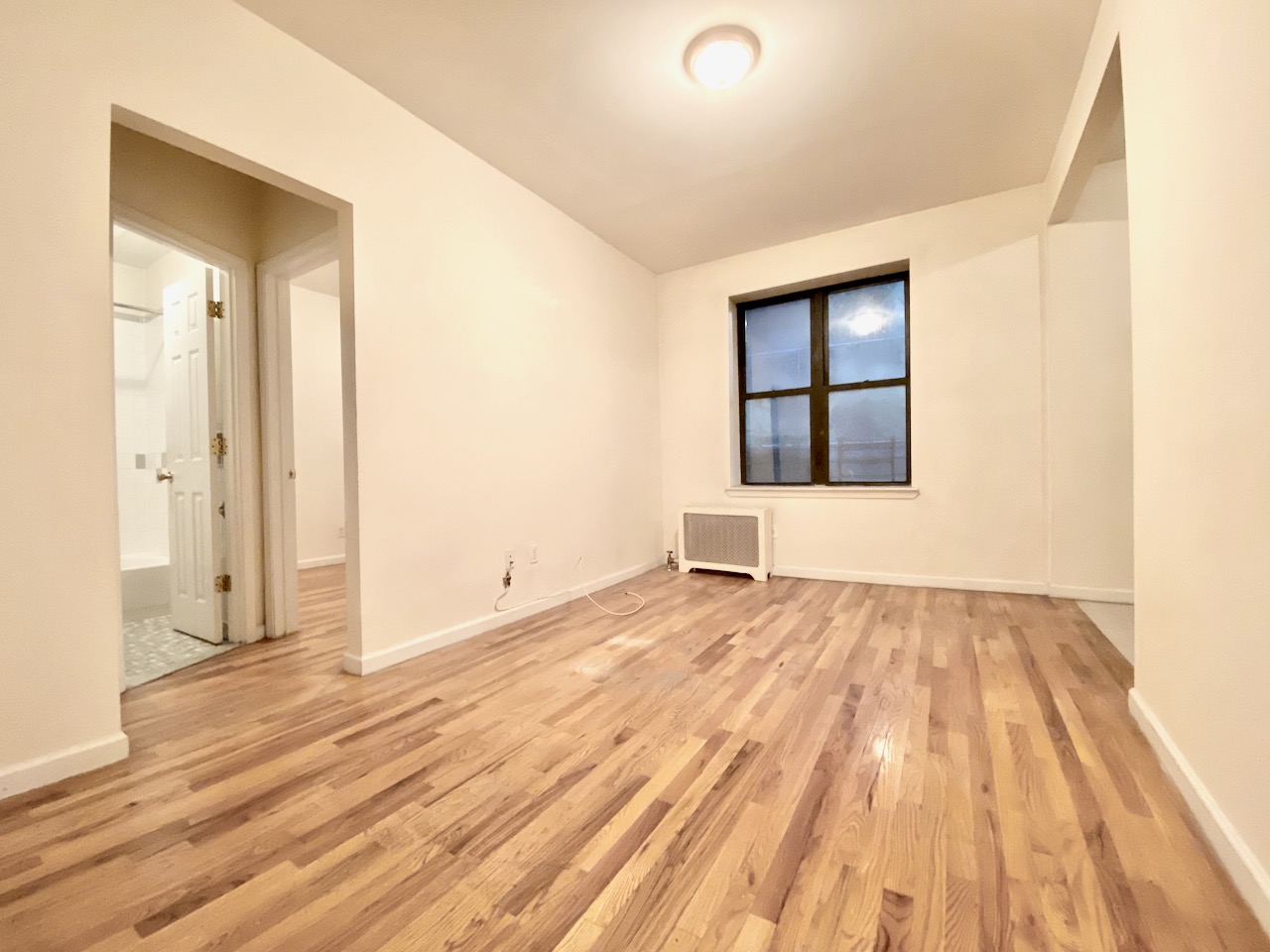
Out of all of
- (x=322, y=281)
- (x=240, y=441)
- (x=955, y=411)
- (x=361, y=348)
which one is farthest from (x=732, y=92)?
(x=322, y=281)

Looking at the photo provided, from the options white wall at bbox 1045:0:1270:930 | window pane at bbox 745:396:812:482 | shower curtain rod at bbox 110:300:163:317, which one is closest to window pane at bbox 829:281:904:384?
Result: window pane at bbox 745:396:812:482

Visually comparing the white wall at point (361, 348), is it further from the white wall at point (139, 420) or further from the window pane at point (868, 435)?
the white wall at point (139, 420)

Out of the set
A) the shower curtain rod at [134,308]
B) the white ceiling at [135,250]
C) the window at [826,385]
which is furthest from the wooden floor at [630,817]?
the shower curtain rod at [134,308]

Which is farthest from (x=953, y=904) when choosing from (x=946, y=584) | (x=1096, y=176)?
(x=1096, y=176)

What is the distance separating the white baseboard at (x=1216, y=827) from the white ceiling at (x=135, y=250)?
5711 millimetres

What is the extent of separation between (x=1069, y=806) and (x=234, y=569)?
3475 mm

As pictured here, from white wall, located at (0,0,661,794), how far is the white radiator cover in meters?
0.49

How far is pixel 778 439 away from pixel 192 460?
157 inches

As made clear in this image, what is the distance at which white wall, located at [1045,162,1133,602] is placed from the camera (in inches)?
118

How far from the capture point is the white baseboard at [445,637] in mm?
2201

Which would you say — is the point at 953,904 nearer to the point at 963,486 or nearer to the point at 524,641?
the point at 524,641

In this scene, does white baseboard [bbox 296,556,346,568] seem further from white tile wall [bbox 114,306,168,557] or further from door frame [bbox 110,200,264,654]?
door frame [bbox 110,200,264,654]

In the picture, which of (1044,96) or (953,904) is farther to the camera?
(1044,96)

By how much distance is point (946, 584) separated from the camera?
3.46 m
